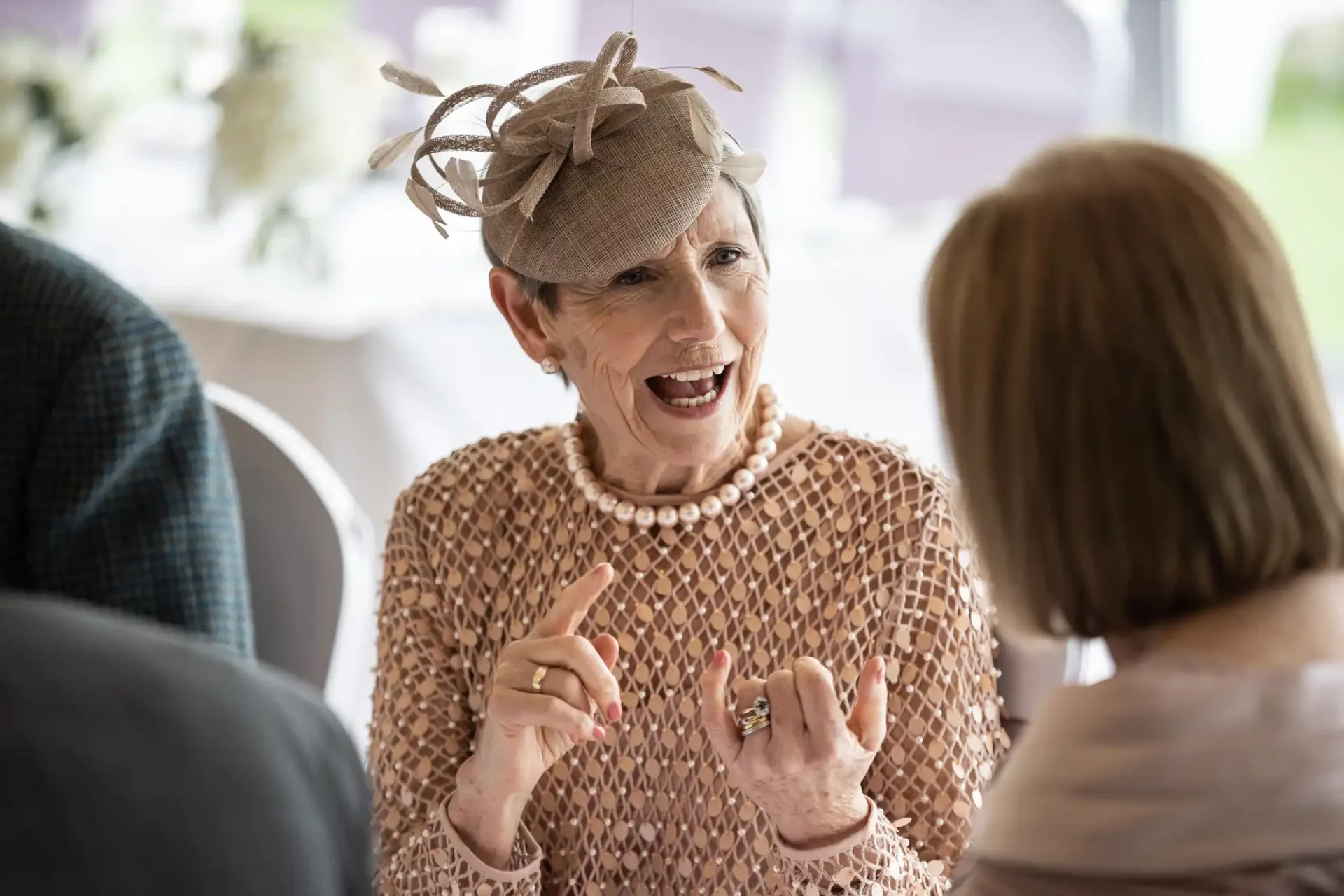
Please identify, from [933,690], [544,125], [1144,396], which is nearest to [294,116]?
[544,125]

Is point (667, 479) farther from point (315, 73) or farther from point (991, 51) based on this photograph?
point (991, 51)

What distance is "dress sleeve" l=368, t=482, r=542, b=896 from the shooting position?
1335 mm

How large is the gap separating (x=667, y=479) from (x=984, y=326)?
68 centimetres

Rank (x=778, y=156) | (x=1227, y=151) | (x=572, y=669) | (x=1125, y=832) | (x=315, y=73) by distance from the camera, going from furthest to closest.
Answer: (x=778, y=156) < (x=1227, y=151) < (x=315, y=73) < (x=572, y=669) < (x=1125, y=832)

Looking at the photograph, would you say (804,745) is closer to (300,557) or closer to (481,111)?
(300,557)

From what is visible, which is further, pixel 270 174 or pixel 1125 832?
pixel 270 174

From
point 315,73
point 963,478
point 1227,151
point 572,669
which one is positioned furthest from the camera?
point 1227,151

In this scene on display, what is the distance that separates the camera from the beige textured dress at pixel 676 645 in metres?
1.34

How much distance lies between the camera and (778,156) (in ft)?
11.4

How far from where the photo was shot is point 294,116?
2457 millimetres

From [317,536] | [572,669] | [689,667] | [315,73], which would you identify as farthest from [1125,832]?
[315,73]

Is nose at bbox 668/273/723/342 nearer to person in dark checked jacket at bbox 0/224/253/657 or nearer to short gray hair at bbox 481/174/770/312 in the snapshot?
short gray hair at bbox 481/174/770/312

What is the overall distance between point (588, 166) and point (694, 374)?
0.22 m

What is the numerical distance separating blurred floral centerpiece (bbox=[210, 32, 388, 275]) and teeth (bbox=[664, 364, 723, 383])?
1.29m
